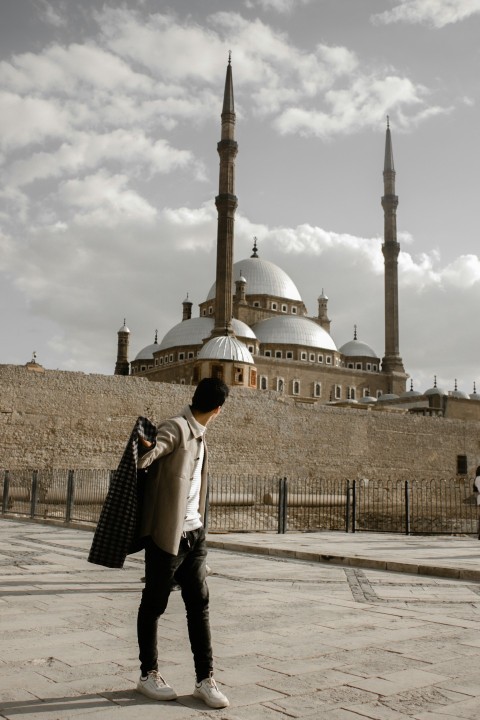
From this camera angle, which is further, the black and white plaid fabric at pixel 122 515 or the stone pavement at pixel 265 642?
the black and white plaid fabric at pixel 122 515

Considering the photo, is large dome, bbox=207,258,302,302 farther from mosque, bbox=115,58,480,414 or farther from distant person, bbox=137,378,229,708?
distant person, bbox=137,378,229,708

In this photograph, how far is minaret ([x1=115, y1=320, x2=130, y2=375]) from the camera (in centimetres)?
4510

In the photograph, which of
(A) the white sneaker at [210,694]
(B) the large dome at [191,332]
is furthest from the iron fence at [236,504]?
(B) the large dome at [191,332]

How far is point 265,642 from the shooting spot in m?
3.39

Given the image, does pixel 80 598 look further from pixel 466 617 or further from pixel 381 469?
pixel 381 469

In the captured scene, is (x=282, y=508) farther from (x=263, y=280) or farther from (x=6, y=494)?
(x=263, y=280)

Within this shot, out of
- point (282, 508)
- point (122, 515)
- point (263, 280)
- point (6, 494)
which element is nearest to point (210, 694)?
point (122, 515)

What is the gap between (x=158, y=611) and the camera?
2559mm

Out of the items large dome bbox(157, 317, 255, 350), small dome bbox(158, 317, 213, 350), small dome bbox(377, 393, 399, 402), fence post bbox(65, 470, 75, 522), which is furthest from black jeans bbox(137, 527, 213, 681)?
small dome bbox(377, 393, 399, 402)

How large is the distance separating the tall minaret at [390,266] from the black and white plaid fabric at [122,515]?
121ft

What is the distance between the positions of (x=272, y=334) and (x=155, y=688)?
123 ft

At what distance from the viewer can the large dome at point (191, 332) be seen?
3908 centimetres

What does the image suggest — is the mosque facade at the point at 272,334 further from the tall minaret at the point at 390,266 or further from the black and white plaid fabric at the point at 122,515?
the black and white plaid fabric at the point at 122,515

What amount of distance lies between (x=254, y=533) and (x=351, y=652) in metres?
8.02
